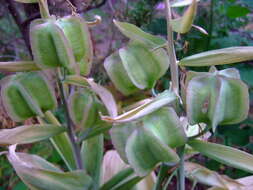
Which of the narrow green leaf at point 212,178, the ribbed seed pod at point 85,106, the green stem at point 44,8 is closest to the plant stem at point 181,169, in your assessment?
the narrow green leaf at point 212,178

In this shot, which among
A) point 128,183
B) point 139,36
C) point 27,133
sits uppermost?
point 139,36

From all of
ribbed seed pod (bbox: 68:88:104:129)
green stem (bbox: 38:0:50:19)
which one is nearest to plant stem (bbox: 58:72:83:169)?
ribbed seed pod (bbox: 68:88:104:129)

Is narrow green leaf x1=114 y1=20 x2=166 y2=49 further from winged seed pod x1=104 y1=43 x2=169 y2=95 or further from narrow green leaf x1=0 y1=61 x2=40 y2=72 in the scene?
narrow green leaf x1=0 y1=61 x2=40 y2=72

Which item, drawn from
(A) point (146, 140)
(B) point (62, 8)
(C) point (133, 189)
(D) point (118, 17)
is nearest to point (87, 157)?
(C) point (133, 189)

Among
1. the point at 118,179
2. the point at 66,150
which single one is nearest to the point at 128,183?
the point at 118,179

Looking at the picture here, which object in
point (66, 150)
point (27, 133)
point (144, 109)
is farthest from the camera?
point (66, 150)

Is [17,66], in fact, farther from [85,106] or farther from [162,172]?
[162,172]
